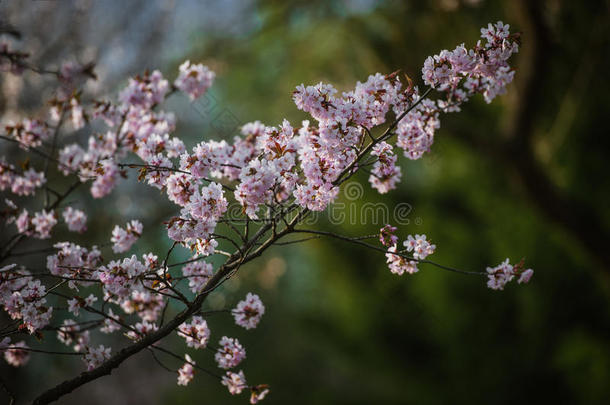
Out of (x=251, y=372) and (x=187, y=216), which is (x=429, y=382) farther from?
(x=187, y=216)

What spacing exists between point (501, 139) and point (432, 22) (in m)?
1.74

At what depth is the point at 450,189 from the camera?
665 centimetres

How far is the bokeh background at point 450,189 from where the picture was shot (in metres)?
5.07

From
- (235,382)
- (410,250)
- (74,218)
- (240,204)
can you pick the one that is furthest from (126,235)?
(410,250)

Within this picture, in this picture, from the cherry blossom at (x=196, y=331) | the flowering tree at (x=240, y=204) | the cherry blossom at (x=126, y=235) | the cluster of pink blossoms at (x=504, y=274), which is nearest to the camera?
the flowering tree at (x=240, y=204)

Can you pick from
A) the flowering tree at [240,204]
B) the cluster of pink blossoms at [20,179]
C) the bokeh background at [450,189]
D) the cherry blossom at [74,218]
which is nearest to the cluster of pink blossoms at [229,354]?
the flowering tree at [240,204]

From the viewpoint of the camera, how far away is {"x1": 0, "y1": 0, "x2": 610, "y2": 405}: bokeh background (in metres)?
5.07

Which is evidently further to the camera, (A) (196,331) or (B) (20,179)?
(B) (20,179)

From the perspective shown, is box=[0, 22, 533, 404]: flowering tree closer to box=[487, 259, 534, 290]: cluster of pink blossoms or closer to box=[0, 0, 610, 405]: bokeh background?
box=[487, 259, 534, 290]: cluster of pink blossoms

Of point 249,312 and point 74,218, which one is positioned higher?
point 74,218

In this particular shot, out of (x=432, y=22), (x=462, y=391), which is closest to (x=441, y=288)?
(x=462, y=391)

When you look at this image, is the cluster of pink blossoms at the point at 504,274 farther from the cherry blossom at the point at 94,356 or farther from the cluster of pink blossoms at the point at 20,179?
the cluster of pink blossoms at the point at 20,179

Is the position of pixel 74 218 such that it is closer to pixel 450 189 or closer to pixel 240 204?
pixel 240 204

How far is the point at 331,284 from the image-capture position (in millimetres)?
7492
